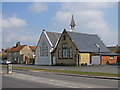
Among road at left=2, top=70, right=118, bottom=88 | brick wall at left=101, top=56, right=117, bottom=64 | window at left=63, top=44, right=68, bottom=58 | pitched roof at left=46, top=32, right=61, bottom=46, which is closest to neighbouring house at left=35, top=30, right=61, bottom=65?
pitched roof at left=46, top=32, right=61, bottom=46

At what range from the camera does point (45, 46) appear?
4956 cm

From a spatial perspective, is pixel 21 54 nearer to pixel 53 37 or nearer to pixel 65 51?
pixel 53 37

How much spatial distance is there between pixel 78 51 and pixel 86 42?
19.3 feet

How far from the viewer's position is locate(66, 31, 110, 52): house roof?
4144 cm

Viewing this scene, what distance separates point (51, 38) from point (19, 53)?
24.8 metres

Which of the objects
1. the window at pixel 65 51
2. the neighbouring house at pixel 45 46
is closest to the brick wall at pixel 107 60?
the window at pixel 65 51

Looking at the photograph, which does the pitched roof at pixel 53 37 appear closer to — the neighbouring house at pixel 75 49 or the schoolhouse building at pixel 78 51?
the schoolhouse building at pixel 78 51

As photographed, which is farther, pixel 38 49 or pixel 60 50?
pixel 38 49

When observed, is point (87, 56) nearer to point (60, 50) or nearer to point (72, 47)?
point (72, 47)

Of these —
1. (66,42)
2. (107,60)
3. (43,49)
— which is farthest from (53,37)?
(107,60)

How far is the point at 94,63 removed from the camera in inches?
1612

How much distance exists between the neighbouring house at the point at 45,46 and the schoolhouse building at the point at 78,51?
197 centimetres

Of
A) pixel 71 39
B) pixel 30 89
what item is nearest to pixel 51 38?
pixel 71 39

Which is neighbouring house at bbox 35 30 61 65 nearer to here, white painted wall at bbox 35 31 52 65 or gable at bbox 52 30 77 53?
white painted wall at bbox 35 31 52 65
